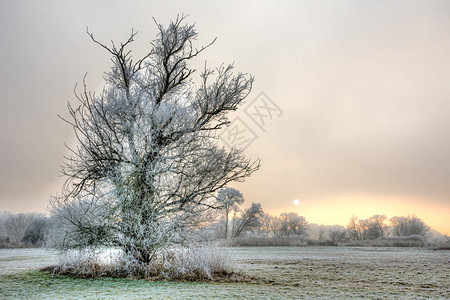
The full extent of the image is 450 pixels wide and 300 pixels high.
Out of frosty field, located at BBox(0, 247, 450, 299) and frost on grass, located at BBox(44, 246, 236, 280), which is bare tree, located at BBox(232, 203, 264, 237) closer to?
frosty field, located at BBox(0, 247, 450, 299)

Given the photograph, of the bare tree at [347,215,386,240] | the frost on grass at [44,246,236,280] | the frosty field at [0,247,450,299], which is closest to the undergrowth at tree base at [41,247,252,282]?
the frost on grass at [44,246,236,280]

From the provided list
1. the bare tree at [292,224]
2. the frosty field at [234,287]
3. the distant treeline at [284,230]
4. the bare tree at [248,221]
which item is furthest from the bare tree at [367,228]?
the frosty field at [234,287]

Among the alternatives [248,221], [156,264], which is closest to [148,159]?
[156,264]

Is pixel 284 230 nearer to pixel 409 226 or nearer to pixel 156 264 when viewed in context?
pixel 409 226

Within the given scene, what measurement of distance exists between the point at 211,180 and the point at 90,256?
4637 mm

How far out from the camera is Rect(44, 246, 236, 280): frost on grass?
11.1m

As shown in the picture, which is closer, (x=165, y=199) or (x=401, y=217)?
(x=165, y=199)

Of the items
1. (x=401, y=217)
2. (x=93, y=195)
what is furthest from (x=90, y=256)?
(x=401, y=217)

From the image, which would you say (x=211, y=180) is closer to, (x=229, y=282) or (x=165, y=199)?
(x=165, y=199)

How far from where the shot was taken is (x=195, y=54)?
13.9 meters

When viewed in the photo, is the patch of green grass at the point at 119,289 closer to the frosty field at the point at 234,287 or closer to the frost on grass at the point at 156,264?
the frosty field at the point at 234,287

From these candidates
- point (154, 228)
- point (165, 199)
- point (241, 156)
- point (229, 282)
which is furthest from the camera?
point (241, 156)

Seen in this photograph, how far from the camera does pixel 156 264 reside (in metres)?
11.6

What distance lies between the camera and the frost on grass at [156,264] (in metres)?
11.1
